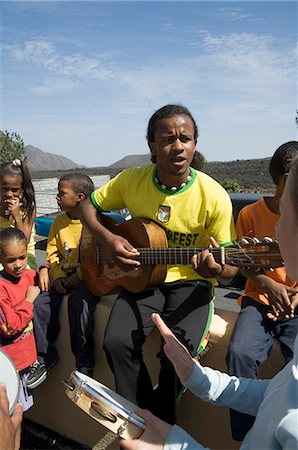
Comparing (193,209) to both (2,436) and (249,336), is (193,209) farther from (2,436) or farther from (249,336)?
(2,436)

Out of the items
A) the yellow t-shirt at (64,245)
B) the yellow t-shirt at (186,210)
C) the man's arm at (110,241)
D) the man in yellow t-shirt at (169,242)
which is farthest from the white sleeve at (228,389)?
the yellow t-shirt at (64,245)

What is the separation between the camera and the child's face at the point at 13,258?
95.3 inches

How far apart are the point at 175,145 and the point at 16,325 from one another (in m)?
1.37

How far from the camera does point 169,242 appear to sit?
7.68ft

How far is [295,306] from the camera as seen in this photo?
6.22ft

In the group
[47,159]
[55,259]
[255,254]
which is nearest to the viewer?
[255,254]

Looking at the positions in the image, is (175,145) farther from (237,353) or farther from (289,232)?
(289,232)

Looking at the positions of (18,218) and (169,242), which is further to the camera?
(18,218)

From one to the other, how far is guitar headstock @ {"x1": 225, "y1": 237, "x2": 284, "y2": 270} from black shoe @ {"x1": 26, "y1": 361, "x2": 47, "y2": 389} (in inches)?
52.0

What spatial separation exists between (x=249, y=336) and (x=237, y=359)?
4.9 inches

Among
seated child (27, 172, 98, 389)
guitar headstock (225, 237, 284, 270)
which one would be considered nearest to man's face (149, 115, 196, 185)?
guitar headstock (225, 237, 284, 270)

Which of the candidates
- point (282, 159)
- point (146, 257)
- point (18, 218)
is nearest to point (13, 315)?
point (146, 257)

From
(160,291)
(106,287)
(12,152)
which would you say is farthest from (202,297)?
(12,152)

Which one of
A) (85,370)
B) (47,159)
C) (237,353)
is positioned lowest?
(85,370)
